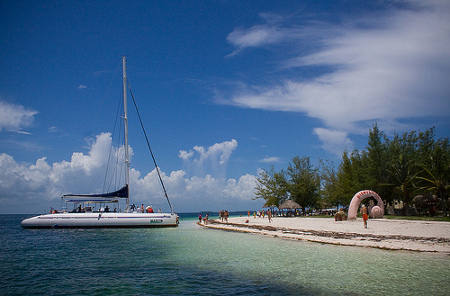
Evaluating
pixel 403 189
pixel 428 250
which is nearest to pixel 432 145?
pixel 403 189

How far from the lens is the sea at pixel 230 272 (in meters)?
10.8

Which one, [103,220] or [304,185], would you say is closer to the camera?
[103,220]

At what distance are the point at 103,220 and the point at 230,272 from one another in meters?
27.4

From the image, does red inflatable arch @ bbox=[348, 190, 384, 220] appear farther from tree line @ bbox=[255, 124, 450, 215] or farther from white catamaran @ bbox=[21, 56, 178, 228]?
white catamaran @ bbox=[21, 56, 178, 228]

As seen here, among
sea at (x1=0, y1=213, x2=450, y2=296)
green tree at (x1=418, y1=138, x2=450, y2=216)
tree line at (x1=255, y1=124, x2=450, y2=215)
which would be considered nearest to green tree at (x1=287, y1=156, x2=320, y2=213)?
tree line at (x1=255, y1=124, x2=450, y2=215)

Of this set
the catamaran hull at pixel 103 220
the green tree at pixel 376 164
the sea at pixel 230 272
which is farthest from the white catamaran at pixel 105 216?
the green tree at pixel 376 164

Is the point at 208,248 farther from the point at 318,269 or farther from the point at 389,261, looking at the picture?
the point at 389,261

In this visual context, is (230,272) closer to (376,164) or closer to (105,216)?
(105,216)

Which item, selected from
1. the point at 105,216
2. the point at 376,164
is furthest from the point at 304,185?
the point at 105,216

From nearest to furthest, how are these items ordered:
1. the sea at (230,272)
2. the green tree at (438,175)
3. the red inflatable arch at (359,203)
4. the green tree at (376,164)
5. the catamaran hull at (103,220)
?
the sea at (230,272) → the catamaran hull at (103,220) → the red inflatable arch at (359,203) → the green tree at (438,175) → the green tree at (376,164)

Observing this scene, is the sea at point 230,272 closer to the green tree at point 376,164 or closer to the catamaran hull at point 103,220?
the catamaran hull at point 103,220

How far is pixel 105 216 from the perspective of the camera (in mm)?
36375

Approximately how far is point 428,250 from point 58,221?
124 feet

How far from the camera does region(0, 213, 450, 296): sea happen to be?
10.8 m
